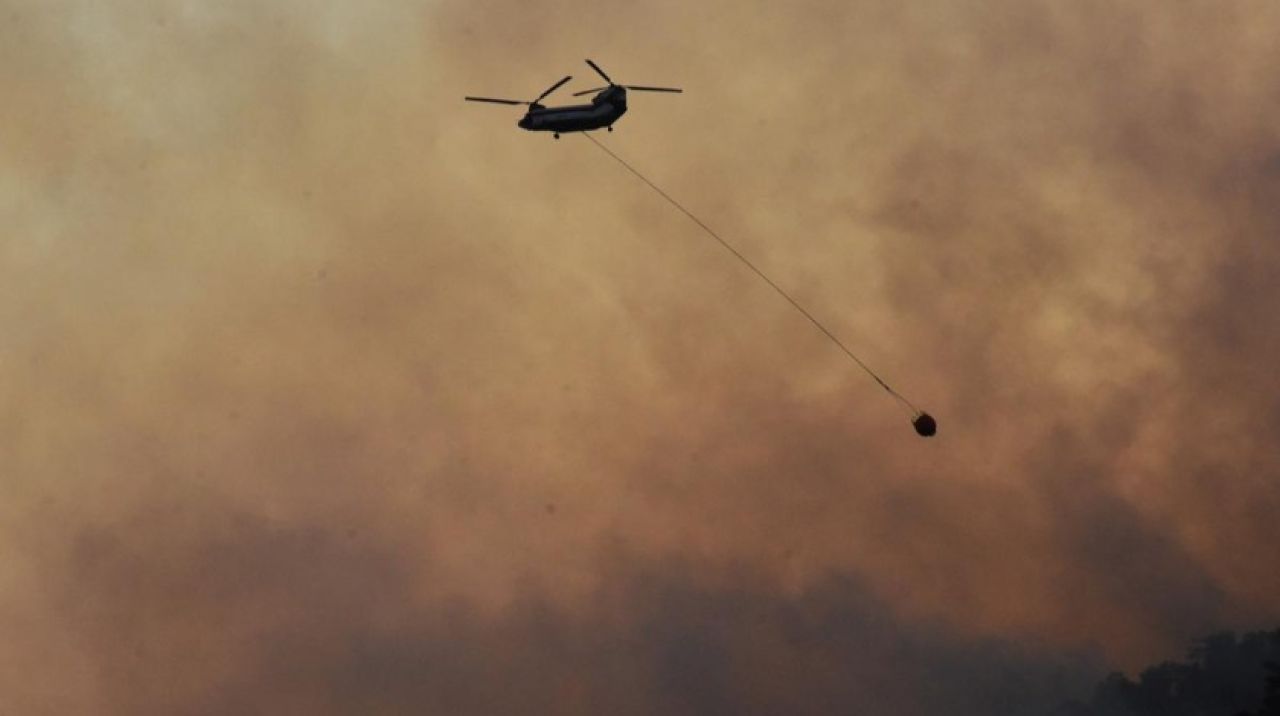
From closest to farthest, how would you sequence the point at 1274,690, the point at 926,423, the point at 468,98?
the point at 926,423, the point at 468,98, the point at 1274,690

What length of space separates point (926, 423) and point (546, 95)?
38043 mm

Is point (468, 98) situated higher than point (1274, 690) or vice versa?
point (468, 98)

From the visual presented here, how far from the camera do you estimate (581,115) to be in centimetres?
8994

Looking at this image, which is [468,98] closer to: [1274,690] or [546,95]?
[546,95]

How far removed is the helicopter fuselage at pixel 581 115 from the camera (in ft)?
294

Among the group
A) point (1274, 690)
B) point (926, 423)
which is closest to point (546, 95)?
point (926, 423)

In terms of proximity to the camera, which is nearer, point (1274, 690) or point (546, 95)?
point (546, 95)

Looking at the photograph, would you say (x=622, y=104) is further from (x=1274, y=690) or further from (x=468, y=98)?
(x=1274, y=690)

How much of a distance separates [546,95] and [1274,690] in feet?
274

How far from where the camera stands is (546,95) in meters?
90.8

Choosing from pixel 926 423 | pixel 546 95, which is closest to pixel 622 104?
pixel 546 95

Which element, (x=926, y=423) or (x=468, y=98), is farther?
(x=468, y=98)

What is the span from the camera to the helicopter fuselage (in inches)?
3529

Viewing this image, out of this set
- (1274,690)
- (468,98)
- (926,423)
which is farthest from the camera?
(1274,690)
